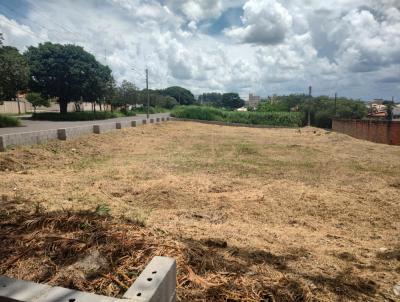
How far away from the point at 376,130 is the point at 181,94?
332 ft

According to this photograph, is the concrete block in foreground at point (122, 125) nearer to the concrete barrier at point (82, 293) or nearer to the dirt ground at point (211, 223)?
the dirt ground at point (211, 223)

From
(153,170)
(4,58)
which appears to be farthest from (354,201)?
(4,58)

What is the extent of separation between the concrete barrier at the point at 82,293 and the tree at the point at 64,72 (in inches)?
1294

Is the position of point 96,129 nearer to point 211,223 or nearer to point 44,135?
point 44,135

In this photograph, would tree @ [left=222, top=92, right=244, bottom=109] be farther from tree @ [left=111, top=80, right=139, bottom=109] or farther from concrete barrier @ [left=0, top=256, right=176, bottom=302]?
concrete barrier @ [left=0, top=256, right=176, bottom=302]

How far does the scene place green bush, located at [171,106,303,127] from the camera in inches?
1556

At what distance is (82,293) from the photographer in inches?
72.7

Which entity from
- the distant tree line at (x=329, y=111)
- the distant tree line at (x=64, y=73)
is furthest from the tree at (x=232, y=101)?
the distant tree line at (x=64, y=73)

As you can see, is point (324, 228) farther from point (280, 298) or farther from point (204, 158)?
point (204, 158)

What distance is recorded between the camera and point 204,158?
1169 cm

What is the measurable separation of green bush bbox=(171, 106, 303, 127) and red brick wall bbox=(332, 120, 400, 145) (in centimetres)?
1269

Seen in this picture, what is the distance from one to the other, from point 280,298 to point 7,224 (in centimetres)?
304

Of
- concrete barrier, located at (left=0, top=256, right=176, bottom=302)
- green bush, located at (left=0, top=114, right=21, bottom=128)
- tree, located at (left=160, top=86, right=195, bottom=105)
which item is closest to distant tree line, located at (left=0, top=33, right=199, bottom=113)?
green bush, located at (left=0, top=114, right=21, bottom=128)

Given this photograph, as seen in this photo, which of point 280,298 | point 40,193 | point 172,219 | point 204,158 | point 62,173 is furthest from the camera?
point 204,158
